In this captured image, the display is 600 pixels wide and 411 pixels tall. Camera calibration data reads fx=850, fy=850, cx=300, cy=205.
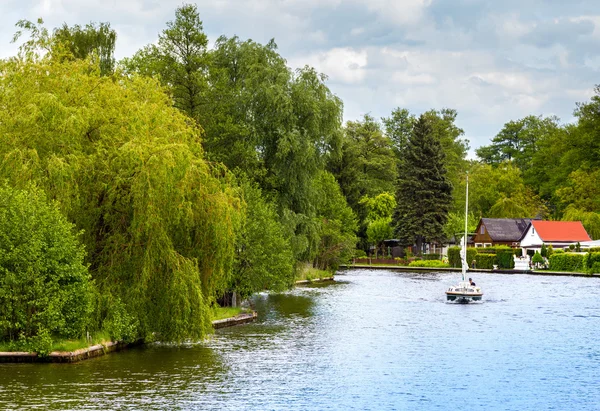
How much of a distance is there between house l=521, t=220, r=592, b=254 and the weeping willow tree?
85278 mm

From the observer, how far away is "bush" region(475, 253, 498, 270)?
105450mm

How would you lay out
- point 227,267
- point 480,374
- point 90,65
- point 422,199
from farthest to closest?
point 422,199, point 90,65, point 227,267, point 480,374

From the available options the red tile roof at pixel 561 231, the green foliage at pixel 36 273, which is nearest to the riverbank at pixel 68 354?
the green foliage at pixel 36 273

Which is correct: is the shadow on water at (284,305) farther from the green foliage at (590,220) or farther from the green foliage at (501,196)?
the green foliage at (501,196)

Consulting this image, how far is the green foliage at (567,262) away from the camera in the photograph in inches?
3748

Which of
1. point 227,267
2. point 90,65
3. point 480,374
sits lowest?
point 480,374

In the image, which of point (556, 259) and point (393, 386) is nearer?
point (393, 386)

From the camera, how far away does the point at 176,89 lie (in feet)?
190

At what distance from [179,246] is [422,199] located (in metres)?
85.7

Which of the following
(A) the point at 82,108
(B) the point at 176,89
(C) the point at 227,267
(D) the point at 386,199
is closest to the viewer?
(A) the point at 82,108

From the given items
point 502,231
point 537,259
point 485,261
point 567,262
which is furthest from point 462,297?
point 502,231

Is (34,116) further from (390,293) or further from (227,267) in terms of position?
(390,293)

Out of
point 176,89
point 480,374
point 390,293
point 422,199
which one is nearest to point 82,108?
point 480,374

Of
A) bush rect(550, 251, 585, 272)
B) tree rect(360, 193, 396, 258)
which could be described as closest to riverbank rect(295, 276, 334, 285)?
bush rect(550, 251, 585, 272)
